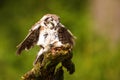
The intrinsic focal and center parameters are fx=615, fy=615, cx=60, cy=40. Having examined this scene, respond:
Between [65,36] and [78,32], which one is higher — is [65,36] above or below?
above

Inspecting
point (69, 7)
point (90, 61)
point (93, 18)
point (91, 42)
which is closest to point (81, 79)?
point (90, 61)

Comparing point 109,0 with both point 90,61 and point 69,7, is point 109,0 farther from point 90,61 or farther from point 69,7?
point 90,61

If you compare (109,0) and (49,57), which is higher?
(49,57)

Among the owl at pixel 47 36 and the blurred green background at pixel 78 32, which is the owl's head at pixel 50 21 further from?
the blurred green background at pixel 78 32

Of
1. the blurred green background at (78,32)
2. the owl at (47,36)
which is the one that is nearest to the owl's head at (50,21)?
the owl at (47,36)

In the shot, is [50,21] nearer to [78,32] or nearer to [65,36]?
[65,36]

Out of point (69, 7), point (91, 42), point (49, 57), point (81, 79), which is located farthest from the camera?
point (69, 7)

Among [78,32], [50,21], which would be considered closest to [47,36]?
[50,21]
